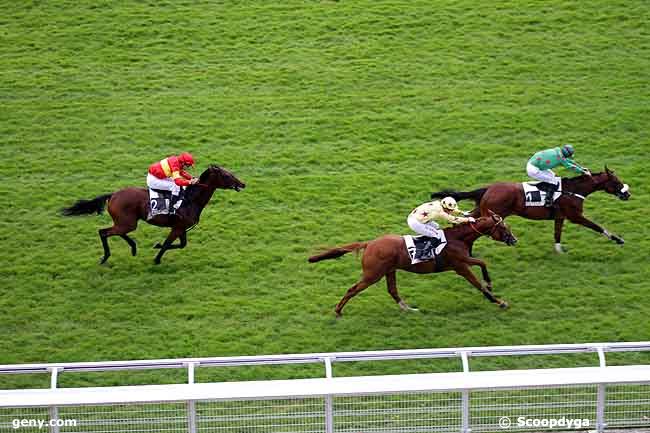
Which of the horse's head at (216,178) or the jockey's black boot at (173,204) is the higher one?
the horse's head at (216,178)

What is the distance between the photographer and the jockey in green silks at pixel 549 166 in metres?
13.6

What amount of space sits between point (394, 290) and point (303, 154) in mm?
4428

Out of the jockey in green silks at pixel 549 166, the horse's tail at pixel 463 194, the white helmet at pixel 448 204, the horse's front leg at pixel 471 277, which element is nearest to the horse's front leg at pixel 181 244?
the horse's tail at pixel 463 194

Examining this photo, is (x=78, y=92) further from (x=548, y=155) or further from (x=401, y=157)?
(x=548, y=155)

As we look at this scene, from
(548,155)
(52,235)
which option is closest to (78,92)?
(52,235)

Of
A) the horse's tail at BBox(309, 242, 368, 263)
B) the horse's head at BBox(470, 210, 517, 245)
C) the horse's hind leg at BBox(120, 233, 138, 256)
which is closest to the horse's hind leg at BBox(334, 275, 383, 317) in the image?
the horse's tail at BBox(309, 242, 368, 263)

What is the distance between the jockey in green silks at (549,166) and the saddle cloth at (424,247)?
6.58ft

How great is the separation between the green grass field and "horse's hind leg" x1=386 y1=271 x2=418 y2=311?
170mm

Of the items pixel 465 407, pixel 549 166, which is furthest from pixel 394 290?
pixel 465 407

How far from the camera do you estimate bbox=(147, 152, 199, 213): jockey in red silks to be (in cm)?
1334

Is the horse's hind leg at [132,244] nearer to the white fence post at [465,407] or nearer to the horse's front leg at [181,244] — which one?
the horse's front leg at [181,244]

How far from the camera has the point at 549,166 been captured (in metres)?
13.6

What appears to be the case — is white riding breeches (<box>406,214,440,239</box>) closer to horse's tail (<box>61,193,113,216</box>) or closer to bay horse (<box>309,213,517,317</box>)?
bay horse (<box>309,213,517,317</box>)

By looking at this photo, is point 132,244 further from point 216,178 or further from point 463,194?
point 463,194
